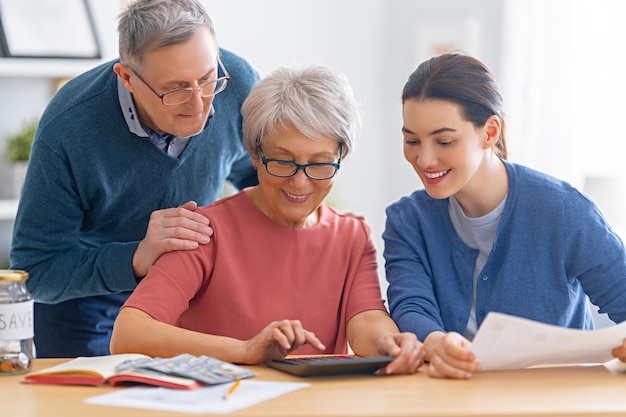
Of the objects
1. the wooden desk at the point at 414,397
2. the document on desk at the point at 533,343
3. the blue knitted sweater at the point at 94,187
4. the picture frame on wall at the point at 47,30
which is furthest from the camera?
the picture frame on wall at the point at 47,30

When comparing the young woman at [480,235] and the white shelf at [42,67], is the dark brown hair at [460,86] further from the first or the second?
the white shelf at [42,67]

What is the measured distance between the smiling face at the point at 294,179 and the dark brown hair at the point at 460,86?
23 cm

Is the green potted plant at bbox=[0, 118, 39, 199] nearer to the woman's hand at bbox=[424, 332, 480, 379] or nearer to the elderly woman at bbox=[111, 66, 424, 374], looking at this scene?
the elderly woman at bbox=[111, 66, 424, 374]

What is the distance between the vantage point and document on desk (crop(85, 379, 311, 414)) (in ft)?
4.40

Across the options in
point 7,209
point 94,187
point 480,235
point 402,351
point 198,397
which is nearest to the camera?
point 198,397

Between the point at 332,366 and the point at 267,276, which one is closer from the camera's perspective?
the point at 332,366

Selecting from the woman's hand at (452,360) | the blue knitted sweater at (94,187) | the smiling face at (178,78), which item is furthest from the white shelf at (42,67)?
the woman's hand at (452,360)

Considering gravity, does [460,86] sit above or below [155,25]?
below

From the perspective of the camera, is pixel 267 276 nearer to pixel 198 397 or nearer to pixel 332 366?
pixel 332 366

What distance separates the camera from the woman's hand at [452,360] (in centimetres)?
156

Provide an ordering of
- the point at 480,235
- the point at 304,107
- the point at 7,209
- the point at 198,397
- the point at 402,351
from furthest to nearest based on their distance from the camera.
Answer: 1. the point at 7,209
2. the point at 480,235
3. the point at 304,107
4. the point at 402,351
5. the point at 198,397

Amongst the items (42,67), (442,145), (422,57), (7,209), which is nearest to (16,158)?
(7,209)

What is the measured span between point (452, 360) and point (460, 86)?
64 centimetres

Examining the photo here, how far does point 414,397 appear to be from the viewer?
1.43 metres
